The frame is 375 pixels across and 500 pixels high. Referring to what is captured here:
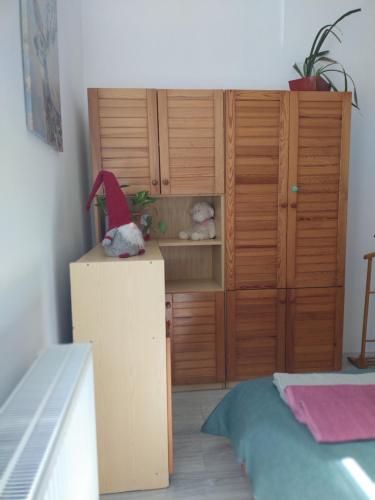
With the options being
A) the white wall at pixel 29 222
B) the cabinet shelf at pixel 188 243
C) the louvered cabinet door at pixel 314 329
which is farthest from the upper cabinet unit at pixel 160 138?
the louvered cabinet door at pixel 314 329

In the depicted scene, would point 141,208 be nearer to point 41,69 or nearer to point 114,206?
point 114,206

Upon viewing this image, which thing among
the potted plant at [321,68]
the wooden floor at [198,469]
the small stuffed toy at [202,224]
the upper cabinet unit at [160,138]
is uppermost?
the potted plant at [321,68]

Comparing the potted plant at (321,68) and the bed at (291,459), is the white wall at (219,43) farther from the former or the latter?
the bed at (291,459)

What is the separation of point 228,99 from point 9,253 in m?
1.68

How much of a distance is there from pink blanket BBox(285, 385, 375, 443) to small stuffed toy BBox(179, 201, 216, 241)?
3.99 ft

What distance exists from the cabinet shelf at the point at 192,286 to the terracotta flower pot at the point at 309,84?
144 cm

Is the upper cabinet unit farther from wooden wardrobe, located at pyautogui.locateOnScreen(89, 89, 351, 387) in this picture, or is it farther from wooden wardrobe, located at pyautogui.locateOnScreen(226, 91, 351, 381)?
wooden wardrobe, located at pyautogui.locateOnScreen(226, 91, 351, 381)

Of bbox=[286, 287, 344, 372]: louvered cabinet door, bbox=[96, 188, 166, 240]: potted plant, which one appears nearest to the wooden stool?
bbox=[286, 287, 344, 372]: louvered cabinet door

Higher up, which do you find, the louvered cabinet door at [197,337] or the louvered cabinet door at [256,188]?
the louvered cabinet door at [256,188]

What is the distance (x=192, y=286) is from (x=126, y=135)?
3.56 feet

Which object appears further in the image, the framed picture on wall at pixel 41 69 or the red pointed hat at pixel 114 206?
the red pointed hat at pixel 114 206

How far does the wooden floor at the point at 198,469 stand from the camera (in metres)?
1.47

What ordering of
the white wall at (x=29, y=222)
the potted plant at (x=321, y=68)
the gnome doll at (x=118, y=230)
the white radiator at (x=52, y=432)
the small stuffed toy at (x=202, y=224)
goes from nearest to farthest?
1. the white radiator at (x=52, y=432)
2. the white wall at (x=29, y=222)
3. the gnome doll at (x=118, y=230)
4. the potted plant at (x=321, y=68)
5. the small stuffed toy at (x=202, y=224)

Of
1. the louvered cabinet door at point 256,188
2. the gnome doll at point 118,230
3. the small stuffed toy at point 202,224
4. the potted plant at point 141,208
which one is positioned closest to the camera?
the gnome doll at point 118,230
